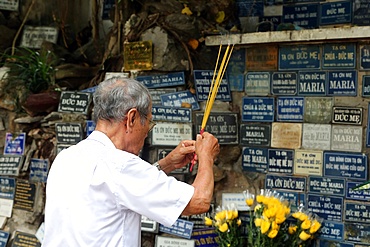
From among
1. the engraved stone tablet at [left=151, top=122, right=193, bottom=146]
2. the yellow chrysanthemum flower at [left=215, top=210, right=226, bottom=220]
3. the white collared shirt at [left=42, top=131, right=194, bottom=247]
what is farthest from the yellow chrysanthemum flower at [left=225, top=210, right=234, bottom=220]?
the white collared shirt at [left=42, top=131, right=194, bottom=247]

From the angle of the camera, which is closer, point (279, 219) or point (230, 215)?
point (279, 219)

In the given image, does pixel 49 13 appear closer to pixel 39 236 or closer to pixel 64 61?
pixel 64 61

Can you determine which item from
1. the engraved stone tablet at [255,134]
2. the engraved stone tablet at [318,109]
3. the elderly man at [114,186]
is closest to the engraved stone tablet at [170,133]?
the engraved stone tablet at [255,134]

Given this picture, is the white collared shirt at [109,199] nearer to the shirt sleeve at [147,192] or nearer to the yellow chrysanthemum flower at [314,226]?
the shirt sleeve at [147,192]

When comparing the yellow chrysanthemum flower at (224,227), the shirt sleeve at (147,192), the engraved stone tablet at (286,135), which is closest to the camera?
the shirt sleeve at (147,192)

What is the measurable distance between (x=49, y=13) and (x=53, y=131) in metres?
1.51

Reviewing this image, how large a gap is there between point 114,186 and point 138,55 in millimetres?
2408

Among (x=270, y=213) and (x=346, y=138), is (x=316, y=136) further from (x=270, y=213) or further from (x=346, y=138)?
(x=270, y=213)

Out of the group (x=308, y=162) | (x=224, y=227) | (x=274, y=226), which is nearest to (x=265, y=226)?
(x=274, y=226)

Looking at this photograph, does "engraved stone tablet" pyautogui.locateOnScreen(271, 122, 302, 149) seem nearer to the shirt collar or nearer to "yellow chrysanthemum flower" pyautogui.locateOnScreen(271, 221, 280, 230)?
"yellow chrysanthemum flower" pyautogui.locateOnScreen(271, 221, 280, 230)

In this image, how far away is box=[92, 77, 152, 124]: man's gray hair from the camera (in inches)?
97.4

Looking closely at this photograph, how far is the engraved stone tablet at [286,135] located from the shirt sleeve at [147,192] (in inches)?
78.2

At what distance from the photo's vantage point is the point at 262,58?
4.41 meters

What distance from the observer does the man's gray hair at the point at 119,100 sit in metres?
2.47
